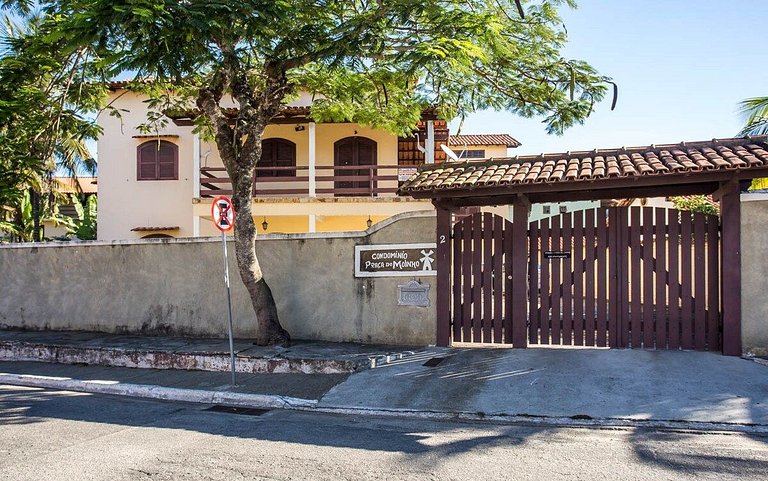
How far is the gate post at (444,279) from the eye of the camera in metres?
9.83

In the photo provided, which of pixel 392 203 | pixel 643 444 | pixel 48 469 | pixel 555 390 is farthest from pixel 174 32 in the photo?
pixel 392 203

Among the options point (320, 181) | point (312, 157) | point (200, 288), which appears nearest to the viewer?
point (200, 288)

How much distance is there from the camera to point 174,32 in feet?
26.7

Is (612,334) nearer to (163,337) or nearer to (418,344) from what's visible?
(418,344)

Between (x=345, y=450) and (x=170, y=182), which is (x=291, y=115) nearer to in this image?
(x=170, y=182)

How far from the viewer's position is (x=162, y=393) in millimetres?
8422

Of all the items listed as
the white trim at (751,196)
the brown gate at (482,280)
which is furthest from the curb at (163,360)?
the white trim at (751,196)

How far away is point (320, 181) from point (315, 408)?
1246 centimetres

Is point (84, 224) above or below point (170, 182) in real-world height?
below

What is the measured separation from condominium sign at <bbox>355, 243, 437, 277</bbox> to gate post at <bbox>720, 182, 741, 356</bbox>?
13.8ft

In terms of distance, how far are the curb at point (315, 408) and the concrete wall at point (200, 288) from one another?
2.91 metres

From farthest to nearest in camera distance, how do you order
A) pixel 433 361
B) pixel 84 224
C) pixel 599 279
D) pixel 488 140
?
1. pixel 488 140
2. pixel 84 224
3. pixel 599 279
4. pixel 433 361

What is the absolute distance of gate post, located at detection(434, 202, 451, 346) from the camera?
9.83 m

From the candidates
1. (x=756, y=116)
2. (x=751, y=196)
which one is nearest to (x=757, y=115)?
(x=756, y=116)
